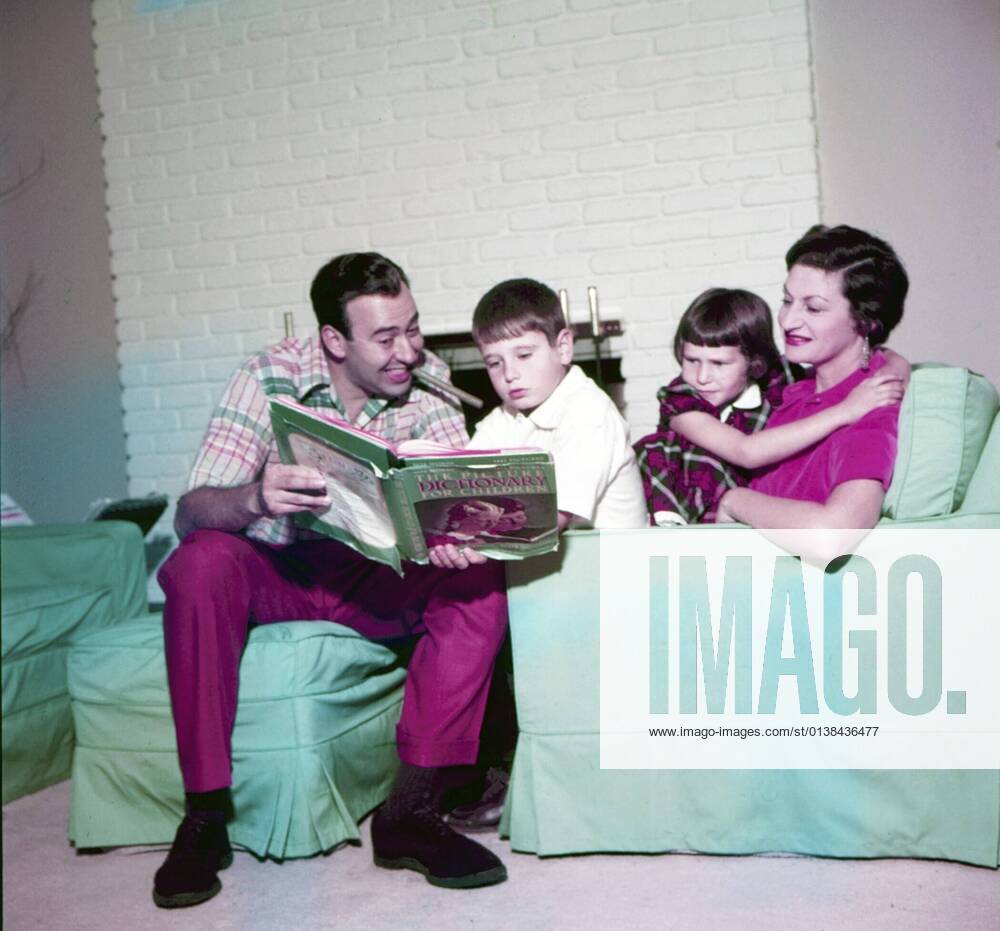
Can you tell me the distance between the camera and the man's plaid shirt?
6.31 ft

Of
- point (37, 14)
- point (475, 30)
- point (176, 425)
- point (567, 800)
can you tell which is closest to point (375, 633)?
point (567, 800)

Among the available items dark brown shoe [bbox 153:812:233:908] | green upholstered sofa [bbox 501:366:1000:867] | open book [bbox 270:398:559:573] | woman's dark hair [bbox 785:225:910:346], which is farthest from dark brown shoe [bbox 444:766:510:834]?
woman's dark hair [bbox 785:225:910:346]

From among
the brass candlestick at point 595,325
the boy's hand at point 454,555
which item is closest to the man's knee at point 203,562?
the boy's hand at point 454,555

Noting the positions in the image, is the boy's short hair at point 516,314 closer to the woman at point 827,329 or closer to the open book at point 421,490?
the open book at point 421,490

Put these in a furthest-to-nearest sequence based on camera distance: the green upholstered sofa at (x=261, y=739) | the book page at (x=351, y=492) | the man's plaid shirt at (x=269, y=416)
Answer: the man's plaid shirt at (x=269, y=416)
the green upholstered sofa at (x=261, y=739)
the book page at (x=351, y=492)

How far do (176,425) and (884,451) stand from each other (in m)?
2.53

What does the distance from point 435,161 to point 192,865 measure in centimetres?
222

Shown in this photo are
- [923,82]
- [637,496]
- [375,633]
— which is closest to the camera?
[637,496]

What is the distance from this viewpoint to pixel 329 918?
150cm

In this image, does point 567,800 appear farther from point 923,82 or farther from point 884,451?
point 923,82

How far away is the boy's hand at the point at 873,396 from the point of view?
160 cm

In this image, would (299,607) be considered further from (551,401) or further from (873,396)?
(873,396)

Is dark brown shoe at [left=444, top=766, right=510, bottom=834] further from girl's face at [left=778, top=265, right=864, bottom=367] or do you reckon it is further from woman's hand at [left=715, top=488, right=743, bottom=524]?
girl's face at [left=778, top=265, right=864, bottom=367]

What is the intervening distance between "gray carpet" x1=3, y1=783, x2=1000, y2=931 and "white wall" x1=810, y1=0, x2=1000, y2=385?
1.67 meters
